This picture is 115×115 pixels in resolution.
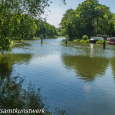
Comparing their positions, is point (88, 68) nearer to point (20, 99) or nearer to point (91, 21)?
point (20, 99)

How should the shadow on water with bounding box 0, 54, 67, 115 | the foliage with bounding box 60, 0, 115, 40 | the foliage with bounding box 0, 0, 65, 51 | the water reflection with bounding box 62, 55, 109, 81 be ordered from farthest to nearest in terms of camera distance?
the foliage with bounding box 60, 0, 115, 40 → the water reflection with bounding box 62, 55, 109, 81 → the foliage with bounding box 0, 0, 65, 51 → the shadow on water with bounding box 0, 54, 67, 115

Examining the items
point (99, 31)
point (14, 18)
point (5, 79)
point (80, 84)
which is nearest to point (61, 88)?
point (80, 84)

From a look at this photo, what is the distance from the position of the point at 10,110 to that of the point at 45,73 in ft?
23.7

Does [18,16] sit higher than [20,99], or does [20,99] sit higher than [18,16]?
[18,16]

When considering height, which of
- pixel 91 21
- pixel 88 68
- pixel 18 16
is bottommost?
pixel 88 68

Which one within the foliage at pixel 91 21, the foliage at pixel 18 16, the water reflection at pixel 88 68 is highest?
the foliage at pixel 91 21

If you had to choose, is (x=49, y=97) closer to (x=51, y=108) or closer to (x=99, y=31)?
(x=51, y=108)

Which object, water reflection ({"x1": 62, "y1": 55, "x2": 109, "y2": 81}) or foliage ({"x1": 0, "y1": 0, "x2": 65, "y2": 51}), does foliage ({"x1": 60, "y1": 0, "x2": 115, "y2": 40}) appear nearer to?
water reflection ({"x1": 62, "y1": 55, "x2": 109, "y2": 81})

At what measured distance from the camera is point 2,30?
12539 millimetres

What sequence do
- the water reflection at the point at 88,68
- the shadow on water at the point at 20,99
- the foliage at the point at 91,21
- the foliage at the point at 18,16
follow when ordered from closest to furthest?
the shadow on water at the point at 20,99
the foliage at the point at 18,16
the water reflection at the point at 88,68
the foliage at the point at 91,21

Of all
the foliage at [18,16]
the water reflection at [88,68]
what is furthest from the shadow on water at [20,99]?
the water reflection at [88,68]

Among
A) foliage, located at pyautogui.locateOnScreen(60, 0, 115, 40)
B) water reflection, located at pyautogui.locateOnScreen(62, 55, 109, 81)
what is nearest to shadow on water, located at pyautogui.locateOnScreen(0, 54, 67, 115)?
water reflection, located at pyautogui.locateOnScreen(62, 55, 109, 81)

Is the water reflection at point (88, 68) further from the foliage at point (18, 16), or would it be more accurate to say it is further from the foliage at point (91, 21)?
the foliage at point (91, 21)

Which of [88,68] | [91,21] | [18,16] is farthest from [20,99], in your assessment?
[91,21]
